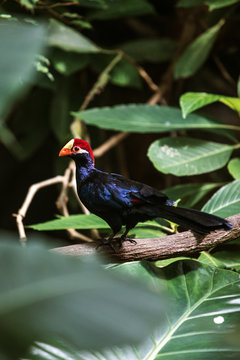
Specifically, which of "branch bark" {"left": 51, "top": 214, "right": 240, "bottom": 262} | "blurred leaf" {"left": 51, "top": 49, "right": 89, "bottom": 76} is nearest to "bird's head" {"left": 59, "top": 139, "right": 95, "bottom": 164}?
"branch bark" {"left": 51, "top": 214, "right": 240, "bottom": 262}

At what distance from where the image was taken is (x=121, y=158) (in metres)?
2.35

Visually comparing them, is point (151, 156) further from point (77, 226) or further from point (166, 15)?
point (166, 15)

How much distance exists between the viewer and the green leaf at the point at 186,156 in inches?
52.5

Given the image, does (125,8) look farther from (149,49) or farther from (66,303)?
(66,303)

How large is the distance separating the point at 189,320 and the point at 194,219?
0.66ft

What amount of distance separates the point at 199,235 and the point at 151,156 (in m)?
0.43

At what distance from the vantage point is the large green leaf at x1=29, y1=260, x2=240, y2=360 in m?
0.77

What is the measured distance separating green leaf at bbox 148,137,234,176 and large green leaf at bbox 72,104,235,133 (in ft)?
0.24

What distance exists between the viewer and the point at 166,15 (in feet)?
8.32

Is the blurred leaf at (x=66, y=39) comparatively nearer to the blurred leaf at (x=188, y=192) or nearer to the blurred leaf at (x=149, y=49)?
the blurred leaf at (x=149, y=49)

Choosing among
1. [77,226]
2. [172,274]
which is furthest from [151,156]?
[172,274]

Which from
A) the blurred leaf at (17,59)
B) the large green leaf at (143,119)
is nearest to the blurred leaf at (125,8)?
the large green leaf at (143,119)

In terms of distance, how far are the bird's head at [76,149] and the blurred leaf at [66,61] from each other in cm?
97

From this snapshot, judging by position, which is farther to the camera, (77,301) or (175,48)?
(175,48)
